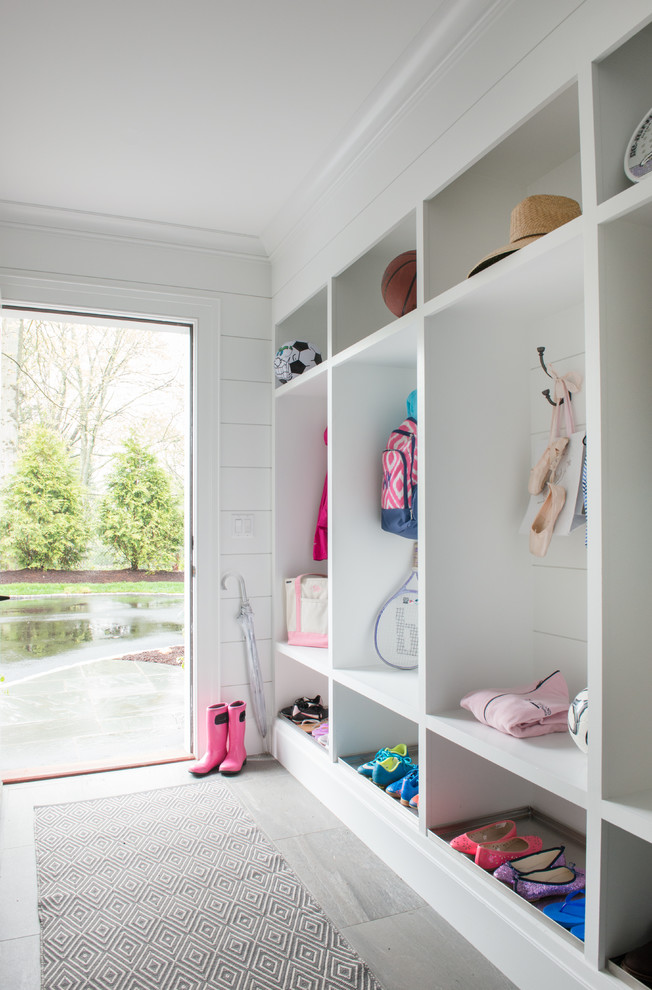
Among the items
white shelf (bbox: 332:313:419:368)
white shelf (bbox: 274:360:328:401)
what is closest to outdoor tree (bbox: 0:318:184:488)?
white shelf (bbox: 274:360:328:401)

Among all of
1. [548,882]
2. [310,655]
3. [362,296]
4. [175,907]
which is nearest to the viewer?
[548,882]

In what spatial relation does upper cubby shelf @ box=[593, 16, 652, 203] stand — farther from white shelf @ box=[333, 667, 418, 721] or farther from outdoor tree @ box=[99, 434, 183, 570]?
outdoor tree @ box=[99, 434, 183, 570]

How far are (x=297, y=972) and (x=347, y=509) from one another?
1.53 m

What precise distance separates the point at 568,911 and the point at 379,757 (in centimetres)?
98

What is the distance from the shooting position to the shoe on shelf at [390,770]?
7.61 feet

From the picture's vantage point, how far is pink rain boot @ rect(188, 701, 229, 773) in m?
2.99

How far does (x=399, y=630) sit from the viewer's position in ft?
8.59

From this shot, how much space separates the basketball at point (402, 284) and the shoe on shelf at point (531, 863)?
1696mm

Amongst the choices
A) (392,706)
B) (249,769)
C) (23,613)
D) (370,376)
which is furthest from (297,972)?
(23,613)

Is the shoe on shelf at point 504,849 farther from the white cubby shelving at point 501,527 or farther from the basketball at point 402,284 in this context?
the basketball at point 402,284

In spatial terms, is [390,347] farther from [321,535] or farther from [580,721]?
[580,721]

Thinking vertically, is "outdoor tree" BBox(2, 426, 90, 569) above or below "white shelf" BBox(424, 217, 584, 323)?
below

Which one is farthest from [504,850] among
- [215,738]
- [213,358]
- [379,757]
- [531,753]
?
[213,358]

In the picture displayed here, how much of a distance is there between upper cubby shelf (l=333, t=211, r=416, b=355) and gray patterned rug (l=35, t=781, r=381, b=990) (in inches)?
75.4
